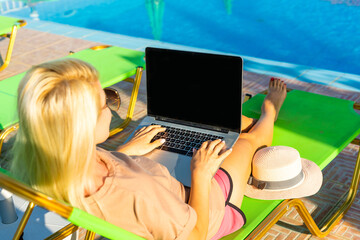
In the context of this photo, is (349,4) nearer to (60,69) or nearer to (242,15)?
(242,15)

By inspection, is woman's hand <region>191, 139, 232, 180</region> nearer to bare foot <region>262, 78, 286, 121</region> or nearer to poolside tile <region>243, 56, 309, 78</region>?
bare foot <region>262, 78, 286, 121</region>

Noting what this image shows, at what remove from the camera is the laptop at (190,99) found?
95.3 inches

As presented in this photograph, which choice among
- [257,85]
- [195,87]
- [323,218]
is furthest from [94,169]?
[257,85]

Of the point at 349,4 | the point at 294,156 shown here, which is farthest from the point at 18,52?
the point at 349,4

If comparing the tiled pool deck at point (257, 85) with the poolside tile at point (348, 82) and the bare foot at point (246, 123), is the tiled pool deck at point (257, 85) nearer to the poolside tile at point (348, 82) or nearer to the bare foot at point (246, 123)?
the poolside tile at point (348, 82)

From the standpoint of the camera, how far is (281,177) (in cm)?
229

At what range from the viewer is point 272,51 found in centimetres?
798

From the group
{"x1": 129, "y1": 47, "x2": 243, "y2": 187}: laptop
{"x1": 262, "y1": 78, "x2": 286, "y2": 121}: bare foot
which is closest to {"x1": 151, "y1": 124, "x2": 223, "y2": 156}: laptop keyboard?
{"x1": 129, "y1": 47, "x2": 243, "y2": 187}: laptop

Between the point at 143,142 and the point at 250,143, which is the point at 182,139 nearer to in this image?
the point at 143,142

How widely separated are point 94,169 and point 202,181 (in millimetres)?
506

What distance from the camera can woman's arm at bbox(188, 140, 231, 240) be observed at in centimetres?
183

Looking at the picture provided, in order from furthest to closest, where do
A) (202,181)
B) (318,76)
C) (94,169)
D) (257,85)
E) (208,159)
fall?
(318,76) → (257,85) → (208,159) → (202,181) → (94,169)

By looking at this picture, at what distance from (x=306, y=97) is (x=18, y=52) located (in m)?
4.64

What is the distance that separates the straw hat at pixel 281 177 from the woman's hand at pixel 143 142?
543 mm
